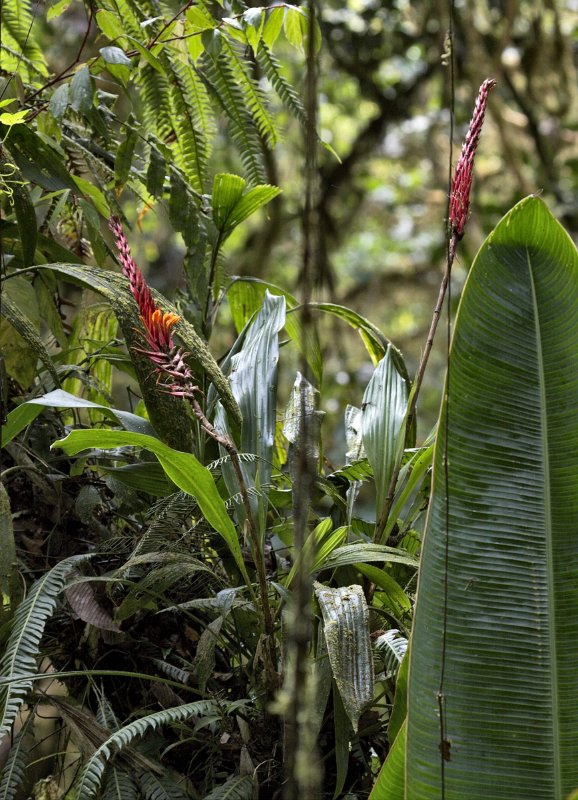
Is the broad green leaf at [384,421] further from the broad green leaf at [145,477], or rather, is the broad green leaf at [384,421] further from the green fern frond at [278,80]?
the green fern frond at [278,80]

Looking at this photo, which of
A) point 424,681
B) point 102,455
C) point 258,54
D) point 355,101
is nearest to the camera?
point 424,681

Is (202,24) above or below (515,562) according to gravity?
above

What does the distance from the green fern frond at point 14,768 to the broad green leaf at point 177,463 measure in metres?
0.32

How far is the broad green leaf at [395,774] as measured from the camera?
2.31 feet

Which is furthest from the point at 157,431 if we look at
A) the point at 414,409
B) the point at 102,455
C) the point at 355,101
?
the point at 355,101

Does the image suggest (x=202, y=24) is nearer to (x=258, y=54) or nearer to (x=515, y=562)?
(x=258, y=54)

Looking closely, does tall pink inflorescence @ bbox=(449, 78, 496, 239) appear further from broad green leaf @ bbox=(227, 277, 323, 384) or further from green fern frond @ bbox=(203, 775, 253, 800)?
green fern frond @ bbox=(203, 775, 253, 800)

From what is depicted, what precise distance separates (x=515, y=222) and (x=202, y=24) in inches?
22.2

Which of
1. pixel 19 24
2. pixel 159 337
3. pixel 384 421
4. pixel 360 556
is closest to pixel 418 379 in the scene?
pixel 384 421

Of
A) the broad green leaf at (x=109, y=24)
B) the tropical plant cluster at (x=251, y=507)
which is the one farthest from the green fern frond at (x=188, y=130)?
the broad green leaf at (x=109, y=24)

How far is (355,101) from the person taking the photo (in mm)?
4766

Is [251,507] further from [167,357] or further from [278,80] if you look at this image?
[278,80]

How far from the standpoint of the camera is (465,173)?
840 millimetres

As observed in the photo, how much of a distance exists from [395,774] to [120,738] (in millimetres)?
262
